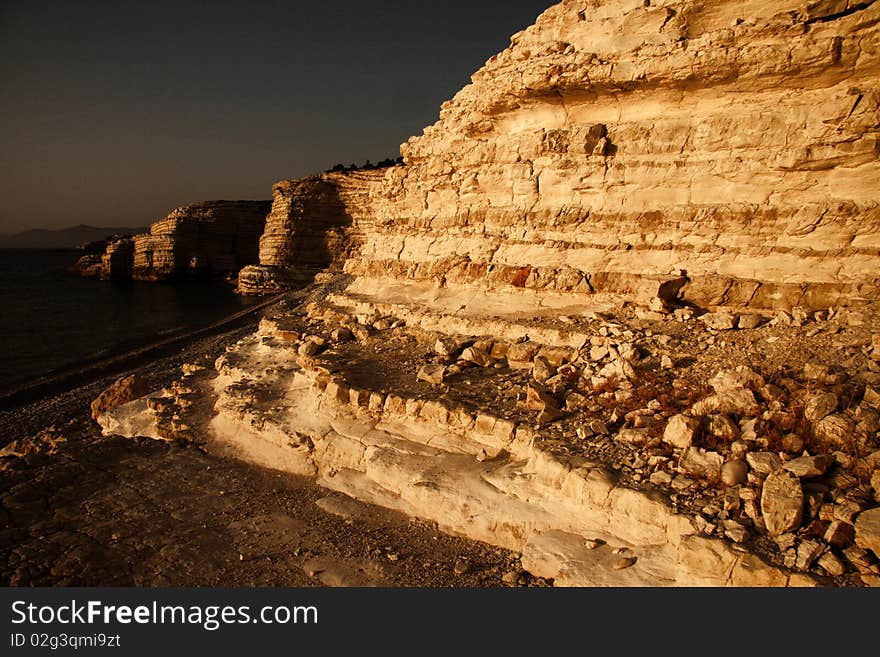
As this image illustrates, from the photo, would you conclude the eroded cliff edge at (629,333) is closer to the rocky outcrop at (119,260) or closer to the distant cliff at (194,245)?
the distant cliff at (194,245)

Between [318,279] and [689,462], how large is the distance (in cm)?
3634

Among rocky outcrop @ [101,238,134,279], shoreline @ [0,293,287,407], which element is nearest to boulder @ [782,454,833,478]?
shoreline @ [0,293,287,407]

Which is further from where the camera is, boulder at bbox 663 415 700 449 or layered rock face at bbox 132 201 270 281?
layered rock face at bbox 132 201 270 281

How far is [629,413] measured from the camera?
626 cm

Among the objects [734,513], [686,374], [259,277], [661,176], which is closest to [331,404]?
[686,374]

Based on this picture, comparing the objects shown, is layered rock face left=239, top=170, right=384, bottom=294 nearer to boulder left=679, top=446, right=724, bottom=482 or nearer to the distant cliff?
the distant cliff

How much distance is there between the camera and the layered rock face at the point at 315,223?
4566cm

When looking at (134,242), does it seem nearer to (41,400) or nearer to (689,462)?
(41,400)

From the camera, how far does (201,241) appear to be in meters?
54.3

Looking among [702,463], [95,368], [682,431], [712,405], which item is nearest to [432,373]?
[682,431]

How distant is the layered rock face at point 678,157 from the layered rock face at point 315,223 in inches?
1400

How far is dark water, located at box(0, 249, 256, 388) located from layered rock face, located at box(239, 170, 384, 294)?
5829mm

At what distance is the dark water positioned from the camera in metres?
22.1

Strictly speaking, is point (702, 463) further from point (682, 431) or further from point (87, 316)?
point (87, 316)
